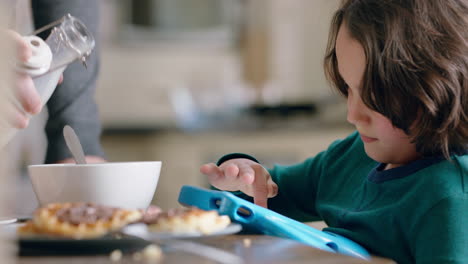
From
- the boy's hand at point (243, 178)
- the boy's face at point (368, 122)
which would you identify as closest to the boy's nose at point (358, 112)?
the boy's face at point (368, 122)

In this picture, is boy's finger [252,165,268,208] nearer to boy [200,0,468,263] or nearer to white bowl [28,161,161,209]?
boy [200,0,468,263]

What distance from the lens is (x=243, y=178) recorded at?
30.3 inches

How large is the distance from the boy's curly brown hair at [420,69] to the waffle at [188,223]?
1.05 ft

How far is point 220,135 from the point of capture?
10.6 feet

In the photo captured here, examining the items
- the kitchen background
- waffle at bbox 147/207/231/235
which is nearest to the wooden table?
waffle at bbox 147/207/231/235

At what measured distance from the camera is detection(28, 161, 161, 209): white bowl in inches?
26.4

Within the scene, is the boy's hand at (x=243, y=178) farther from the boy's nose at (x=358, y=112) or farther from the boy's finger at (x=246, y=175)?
the boy's nose at (x=358, y=112)

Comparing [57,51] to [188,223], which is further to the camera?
[57,51]

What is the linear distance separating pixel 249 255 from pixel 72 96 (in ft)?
2.52

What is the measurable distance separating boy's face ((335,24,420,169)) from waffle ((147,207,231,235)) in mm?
316

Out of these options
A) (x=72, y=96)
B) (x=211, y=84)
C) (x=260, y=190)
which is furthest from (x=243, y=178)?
(x=211, y=84)

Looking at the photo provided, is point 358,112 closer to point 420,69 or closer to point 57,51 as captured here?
point 420,69

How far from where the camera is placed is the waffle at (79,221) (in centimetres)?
52

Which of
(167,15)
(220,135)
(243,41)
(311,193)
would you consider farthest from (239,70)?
(311,193)
